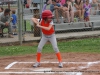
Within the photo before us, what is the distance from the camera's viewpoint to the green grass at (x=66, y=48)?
10602mm

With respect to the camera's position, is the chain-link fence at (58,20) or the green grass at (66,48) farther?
the chain-link fence at (58,20)

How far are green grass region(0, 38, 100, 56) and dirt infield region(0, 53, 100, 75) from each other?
2.72ft

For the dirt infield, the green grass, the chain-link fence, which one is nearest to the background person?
the chain-link fence

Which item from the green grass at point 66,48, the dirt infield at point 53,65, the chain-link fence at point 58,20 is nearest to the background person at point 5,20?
the chain-link fence at point 58,20

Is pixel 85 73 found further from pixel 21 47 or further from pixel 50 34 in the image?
pixel 21 47

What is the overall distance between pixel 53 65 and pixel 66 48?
10.1 ft

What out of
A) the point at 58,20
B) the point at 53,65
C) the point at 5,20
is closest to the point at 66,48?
the point at 58,20

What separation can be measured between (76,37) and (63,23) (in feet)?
3.12

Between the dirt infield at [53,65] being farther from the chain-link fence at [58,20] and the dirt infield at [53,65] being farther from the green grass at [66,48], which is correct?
the chain-link fence at [58,20]

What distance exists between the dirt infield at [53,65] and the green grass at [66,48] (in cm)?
83

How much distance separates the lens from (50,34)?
25.8 ft

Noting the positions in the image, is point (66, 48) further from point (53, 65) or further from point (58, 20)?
point (53, 65)

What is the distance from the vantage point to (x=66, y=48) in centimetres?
1122

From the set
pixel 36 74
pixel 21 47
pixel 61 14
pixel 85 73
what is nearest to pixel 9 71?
pixel 36 74
